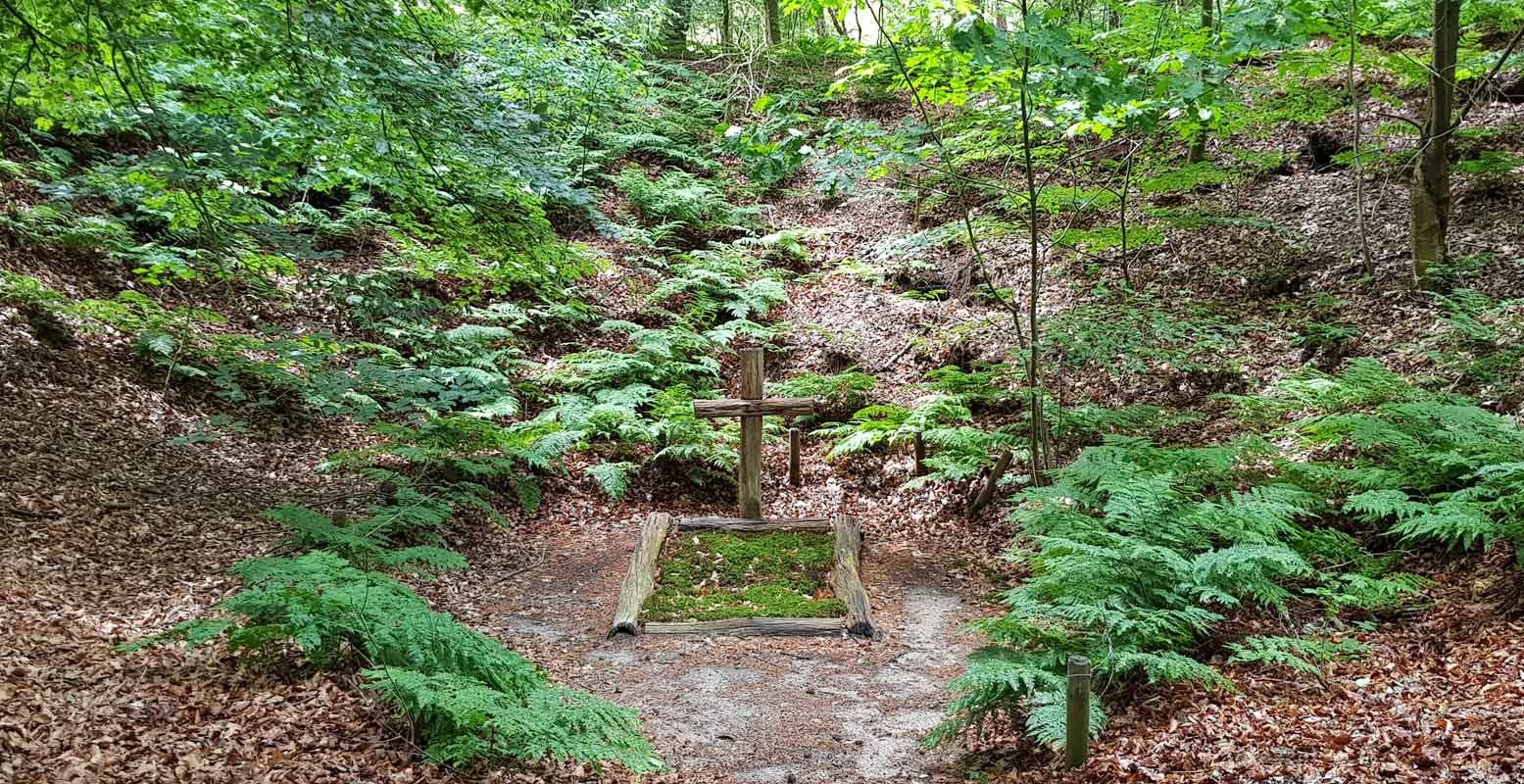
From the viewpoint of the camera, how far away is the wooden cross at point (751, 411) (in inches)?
341

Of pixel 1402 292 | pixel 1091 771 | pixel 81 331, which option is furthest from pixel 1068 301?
pixel 81 331

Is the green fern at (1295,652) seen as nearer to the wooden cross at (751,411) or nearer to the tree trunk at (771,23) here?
the wooden cross at (751,411)

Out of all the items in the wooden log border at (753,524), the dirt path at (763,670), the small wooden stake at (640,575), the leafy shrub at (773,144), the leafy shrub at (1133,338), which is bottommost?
the dirt path at (763,670)

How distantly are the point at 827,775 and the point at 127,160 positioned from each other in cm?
745

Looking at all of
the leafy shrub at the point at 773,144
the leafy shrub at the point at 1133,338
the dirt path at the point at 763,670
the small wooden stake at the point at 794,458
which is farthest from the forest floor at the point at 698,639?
the leafy shrub at the point at 773,144

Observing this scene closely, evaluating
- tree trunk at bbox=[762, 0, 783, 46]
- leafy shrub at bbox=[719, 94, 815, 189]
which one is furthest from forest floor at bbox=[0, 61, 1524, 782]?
tree trunk at bbox=[762, 0, 783, 46]

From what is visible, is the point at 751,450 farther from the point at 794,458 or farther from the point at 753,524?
the point at 794,458

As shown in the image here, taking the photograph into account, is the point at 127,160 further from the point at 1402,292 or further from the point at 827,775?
the point at 1402,292

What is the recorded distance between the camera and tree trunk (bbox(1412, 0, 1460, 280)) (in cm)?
778

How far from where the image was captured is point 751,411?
868 cm

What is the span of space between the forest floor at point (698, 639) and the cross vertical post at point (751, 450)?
0.89 metres

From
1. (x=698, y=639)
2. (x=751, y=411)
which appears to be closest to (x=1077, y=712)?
(x=698, y=639)

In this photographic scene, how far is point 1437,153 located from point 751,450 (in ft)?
23.0

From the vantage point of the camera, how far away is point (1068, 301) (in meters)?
11.0
